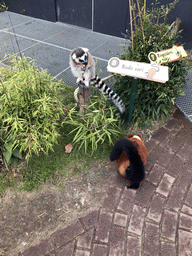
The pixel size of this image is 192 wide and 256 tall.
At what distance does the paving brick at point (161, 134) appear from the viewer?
3.19 m

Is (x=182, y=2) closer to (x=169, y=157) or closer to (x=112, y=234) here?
(x=169, y=157)

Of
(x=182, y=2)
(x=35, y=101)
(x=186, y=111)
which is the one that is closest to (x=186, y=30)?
(x=182, y=2)

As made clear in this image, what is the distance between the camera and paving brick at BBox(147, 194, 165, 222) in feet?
7.68

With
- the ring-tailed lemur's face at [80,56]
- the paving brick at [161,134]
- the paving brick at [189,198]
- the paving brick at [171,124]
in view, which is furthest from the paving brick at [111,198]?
the ring-tailed lemur's face at [80,56]

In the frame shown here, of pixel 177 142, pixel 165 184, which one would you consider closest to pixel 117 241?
pixel 165 184

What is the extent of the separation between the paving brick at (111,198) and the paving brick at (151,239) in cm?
45

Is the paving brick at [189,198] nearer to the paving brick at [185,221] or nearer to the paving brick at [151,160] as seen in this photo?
the paving brick at [185,221]

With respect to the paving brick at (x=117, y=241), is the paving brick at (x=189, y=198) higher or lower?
higher

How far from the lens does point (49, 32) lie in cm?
598

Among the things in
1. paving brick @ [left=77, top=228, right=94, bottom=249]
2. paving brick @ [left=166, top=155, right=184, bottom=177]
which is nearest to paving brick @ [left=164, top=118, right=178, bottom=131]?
paving brick @ [left=166, top=155, right=184, bottom=177]

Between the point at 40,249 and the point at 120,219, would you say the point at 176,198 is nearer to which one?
the point at 120,219

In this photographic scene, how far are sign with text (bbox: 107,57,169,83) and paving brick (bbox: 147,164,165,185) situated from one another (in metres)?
1.26

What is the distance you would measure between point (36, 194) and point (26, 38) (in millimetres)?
4861

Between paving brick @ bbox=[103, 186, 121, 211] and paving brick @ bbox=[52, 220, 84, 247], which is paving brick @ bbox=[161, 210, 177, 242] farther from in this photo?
paving brick @ bbox=[52, 220, 84, 247]
